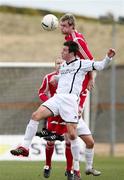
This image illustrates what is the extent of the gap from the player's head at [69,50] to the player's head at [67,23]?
0.65 m

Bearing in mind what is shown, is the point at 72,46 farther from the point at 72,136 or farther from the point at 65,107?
the point at 72,136

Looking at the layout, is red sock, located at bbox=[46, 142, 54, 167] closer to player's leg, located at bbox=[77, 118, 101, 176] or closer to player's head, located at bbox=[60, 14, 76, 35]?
player's leg, located at bbox=[77, 118, 101, 176]

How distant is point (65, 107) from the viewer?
38.2 ft

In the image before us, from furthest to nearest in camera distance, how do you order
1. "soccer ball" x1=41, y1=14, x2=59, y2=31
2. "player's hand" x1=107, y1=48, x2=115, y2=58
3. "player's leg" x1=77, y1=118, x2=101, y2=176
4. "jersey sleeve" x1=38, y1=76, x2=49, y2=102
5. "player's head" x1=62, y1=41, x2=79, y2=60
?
"jersey sleeve" x1=38, y1=76, x2=49, y2=102 → "soccer ball" x1=41, y1=14, x2=59, y2=31 → "player's leg" x1=77, y1=118, x2=101, y2=176 → "player's head" x1=62, y1=41, x2=79, y2=60 → "player's hand" x1=107, y1=48, x2=115, y2=58

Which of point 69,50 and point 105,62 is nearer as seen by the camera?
point 105,62

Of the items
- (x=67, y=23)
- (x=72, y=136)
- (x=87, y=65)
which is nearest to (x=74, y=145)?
(x=72, y=136)

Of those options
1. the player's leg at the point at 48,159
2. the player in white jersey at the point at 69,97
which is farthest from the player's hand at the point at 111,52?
the player's leg at the point at 48,159

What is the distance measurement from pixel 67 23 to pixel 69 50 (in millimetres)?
764

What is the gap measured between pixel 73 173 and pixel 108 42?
21.4 meters

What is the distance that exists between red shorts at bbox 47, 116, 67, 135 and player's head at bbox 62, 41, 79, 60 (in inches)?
47.5

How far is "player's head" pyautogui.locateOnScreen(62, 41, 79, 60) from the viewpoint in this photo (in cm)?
1178

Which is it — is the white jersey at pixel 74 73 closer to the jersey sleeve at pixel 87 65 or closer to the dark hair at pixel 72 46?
the jersey sleeve at pixel 87 65

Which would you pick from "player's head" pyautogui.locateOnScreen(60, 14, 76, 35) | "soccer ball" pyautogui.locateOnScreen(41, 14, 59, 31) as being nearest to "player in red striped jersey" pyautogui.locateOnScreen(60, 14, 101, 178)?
"player's head" pyautogui.locateOnScreen(60, 14, 76, 35)

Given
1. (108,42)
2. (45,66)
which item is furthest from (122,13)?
(108,42)
